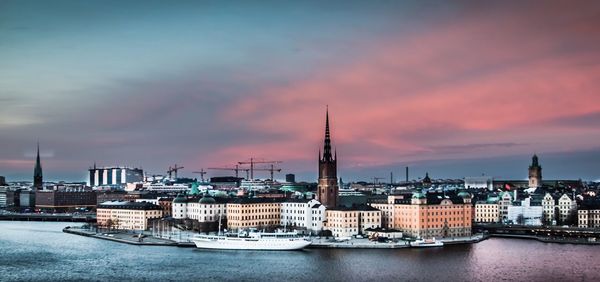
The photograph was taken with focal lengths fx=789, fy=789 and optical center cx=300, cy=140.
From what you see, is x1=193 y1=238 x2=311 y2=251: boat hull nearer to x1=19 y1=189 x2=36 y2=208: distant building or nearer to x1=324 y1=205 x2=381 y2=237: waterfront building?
x1=324 y1=205 x2=381 y2=237: waterfront building

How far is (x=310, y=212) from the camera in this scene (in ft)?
209

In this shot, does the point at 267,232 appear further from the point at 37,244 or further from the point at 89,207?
the point at 89,207

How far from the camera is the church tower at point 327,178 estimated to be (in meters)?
66.9

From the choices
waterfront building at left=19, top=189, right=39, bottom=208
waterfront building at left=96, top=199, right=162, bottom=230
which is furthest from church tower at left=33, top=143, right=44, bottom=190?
waterfront building at left=96, top=199, right=162, bottom=230

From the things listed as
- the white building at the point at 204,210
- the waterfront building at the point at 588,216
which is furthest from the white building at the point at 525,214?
the white building at the point at 204,210

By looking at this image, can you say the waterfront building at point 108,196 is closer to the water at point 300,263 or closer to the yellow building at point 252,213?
the yellow building at point 252,213

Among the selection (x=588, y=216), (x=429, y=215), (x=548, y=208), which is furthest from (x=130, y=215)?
(x=588, y=216)

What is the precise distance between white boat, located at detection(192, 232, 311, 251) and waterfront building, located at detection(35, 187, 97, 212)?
7120 centimetres

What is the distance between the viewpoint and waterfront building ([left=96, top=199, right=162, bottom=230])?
2879 inches

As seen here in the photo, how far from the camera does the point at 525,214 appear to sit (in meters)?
74.2

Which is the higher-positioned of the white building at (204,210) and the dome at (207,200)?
the dome at (207,200)

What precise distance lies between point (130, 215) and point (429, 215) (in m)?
29.3

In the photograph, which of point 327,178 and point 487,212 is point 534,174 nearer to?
point 487,212

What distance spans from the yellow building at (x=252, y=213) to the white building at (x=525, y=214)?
23120 mm
